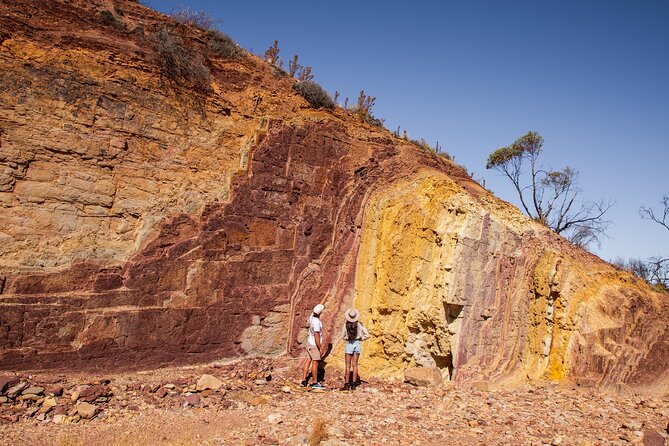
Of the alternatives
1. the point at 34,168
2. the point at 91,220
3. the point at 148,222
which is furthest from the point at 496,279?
the point at 34,168

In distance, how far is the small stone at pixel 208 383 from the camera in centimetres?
711

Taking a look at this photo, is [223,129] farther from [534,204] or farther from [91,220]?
[534,204]

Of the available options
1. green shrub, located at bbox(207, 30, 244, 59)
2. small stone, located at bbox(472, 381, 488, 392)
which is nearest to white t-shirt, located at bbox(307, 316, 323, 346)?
small stone, located at bbox(472, 381, 488, 392)

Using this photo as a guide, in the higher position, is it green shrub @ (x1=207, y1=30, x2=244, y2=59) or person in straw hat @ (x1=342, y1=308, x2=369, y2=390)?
green shrub @ (x1=207, y1=30, x2=244, y2=59)

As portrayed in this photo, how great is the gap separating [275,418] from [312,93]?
6676 mm

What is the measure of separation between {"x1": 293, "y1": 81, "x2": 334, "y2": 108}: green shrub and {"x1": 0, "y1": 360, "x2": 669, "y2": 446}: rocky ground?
222 inches

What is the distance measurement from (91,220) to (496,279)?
7.66 metres

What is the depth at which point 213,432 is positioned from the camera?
5695 millimetres

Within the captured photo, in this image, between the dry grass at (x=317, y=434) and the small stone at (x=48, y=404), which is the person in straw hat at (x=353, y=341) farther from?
the small stone at (x=48, y=404)

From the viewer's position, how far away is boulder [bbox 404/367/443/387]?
27.2 feet

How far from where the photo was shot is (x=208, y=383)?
7188 mm

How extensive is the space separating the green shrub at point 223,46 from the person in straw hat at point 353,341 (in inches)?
232

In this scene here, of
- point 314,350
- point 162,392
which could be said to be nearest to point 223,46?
point 314,350

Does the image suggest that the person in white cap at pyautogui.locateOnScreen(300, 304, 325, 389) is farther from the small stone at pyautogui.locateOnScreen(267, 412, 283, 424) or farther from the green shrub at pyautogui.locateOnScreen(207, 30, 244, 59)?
the green shrub at pyautogui.locateOnScreen(207, 30, 244, 59)
